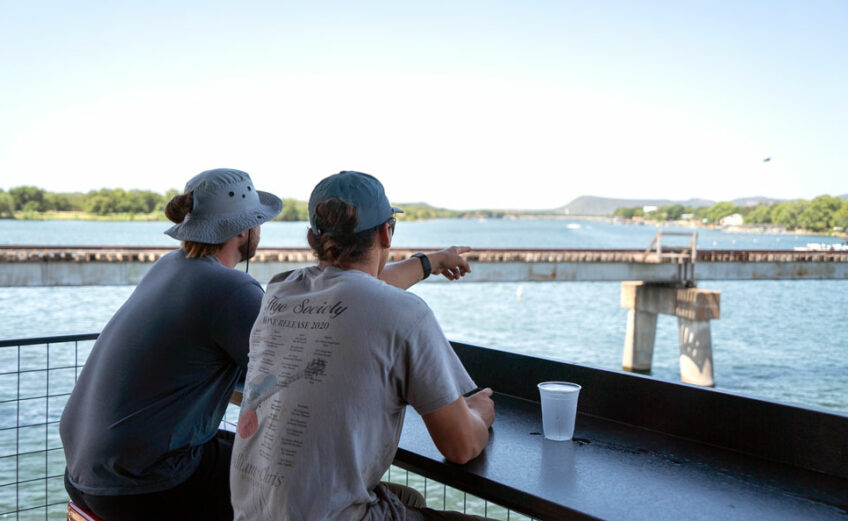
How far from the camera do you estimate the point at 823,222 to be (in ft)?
230

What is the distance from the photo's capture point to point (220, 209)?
2.16 meters

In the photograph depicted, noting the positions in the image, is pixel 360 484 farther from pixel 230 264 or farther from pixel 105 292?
pixel 105 292

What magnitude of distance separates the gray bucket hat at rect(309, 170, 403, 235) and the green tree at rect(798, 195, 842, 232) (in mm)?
78482

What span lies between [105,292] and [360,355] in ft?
205

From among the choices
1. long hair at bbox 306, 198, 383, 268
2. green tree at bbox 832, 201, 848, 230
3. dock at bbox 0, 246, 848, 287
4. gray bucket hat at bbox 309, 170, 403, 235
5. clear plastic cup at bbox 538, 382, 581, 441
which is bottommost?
dock at bbox 0, 246, 848, 287

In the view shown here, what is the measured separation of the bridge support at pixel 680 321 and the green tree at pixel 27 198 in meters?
71.0

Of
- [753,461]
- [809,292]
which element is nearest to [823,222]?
[809,292]

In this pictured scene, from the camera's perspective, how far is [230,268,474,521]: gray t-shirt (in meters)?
1.40

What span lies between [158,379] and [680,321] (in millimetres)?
22755

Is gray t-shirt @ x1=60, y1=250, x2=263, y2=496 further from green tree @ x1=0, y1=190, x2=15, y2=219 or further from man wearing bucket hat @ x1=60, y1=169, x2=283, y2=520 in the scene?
green tree @ x1=0, y1=190, x2=15, y2=219

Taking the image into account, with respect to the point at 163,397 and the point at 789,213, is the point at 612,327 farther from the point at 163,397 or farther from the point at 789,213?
the point at 163,397

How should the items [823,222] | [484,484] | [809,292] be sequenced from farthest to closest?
[809,292] → [823,222] → [484,484]

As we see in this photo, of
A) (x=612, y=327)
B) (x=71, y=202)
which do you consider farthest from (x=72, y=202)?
(x=612, y=327)

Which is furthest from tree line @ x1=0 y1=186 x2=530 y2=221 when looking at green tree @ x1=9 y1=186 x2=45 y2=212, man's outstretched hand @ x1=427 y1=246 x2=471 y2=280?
man's outstretched hand @ x1=427 y1=246 x2=471 y2=280
